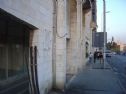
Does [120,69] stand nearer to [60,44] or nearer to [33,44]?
[60,44]

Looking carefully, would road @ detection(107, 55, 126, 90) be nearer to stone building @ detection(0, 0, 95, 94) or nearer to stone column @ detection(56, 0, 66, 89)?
stone column @ detection(56, 0, 66, 89)

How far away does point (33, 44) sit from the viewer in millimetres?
10586

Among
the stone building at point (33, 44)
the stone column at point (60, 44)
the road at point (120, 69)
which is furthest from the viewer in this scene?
the road at point (120, 69)

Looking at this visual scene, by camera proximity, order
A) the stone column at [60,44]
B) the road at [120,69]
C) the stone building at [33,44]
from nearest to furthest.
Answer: the stone building at [33,44] < the stone column at [60,44] < the road at [120,69]

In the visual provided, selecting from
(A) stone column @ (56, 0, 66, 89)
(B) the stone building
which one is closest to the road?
(A) stone column @ (56, 0, 66, 89)

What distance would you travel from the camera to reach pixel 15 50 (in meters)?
9.02

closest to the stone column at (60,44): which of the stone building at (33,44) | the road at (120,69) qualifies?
the stone building at (33,44)

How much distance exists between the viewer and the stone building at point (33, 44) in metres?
8.15

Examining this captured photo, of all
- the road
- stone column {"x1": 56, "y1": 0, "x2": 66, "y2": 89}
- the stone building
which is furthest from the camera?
the road

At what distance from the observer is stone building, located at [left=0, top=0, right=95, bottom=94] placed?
26.7 ft

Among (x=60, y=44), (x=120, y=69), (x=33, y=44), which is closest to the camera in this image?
(x=33, y=44)

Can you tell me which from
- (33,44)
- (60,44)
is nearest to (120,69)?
(60,44)

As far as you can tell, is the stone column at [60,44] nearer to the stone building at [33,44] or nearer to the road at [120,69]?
the stone building at [33,44]

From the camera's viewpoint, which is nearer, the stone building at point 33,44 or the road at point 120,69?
the stone building at point 33,44
